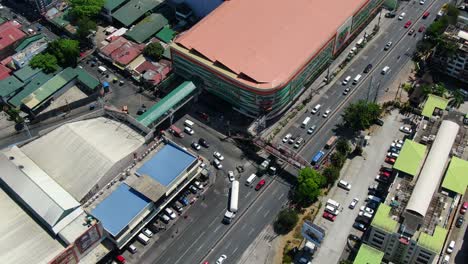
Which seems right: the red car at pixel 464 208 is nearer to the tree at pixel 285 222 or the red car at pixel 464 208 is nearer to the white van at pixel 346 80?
the tree at pixel 285 222

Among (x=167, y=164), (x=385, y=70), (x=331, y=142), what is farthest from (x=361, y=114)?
(x=167, y=164)

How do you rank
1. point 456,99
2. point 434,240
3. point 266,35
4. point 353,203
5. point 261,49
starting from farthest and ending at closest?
point 266,35
point 456,99
point 261,49
point 353,203
point 434,240

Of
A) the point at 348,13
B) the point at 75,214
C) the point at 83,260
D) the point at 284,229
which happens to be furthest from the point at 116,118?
the point at 348,13

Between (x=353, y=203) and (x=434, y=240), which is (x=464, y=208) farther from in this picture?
(x=353, y=203)

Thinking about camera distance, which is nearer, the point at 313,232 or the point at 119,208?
the point at 313,232

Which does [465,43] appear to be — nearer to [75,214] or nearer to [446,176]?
[446,176]

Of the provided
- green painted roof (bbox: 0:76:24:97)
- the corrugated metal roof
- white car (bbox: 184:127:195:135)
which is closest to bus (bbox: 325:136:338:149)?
the corrugated metal roof

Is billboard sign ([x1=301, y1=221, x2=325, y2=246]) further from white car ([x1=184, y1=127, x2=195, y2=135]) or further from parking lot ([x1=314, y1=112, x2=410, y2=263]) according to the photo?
white car ([x1=184, y1=127, x2=195, y2=135])
